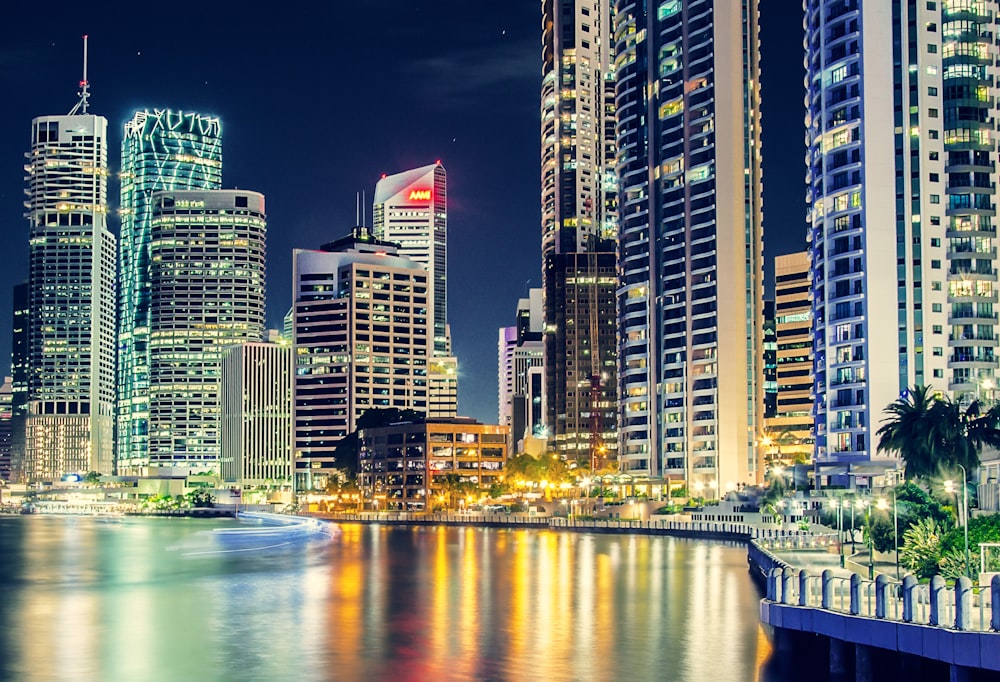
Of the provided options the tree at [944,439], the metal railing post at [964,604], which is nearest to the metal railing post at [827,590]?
the metal railing post at [964,604]

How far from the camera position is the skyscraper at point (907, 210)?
175 m

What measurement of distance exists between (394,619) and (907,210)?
108m

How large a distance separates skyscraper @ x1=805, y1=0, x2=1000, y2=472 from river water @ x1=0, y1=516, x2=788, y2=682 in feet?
110

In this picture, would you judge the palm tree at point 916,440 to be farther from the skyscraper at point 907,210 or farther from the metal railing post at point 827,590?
the metal railing post at point 827,590

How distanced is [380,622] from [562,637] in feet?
49.8

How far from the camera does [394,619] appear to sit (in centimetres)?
9469

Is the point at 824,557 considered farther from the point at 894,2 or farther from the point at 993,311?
the point at 894,2

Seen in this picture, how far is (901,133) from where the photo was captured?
17825cm

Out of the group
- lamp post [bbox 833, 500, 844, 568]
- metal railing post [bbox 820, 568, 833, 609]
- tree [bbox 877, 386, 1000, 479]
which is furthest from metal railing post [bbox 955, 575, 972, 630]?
tree [bbox 877, 386, 1000, 479]

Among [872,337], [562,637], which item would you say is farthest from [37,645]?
[872,337]

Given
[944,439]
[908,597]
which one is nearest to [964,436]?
[944,439]

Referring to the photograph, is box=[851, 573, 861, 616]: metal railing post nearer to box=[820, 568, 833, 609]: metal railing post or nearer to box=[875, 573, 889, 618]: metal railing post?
box=[875, 573, 889, 618]: metal railing post

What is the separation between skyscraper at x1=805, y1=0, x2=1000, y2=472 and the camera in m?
175

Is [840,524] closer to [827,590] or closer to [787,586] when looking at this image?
[787,586]
